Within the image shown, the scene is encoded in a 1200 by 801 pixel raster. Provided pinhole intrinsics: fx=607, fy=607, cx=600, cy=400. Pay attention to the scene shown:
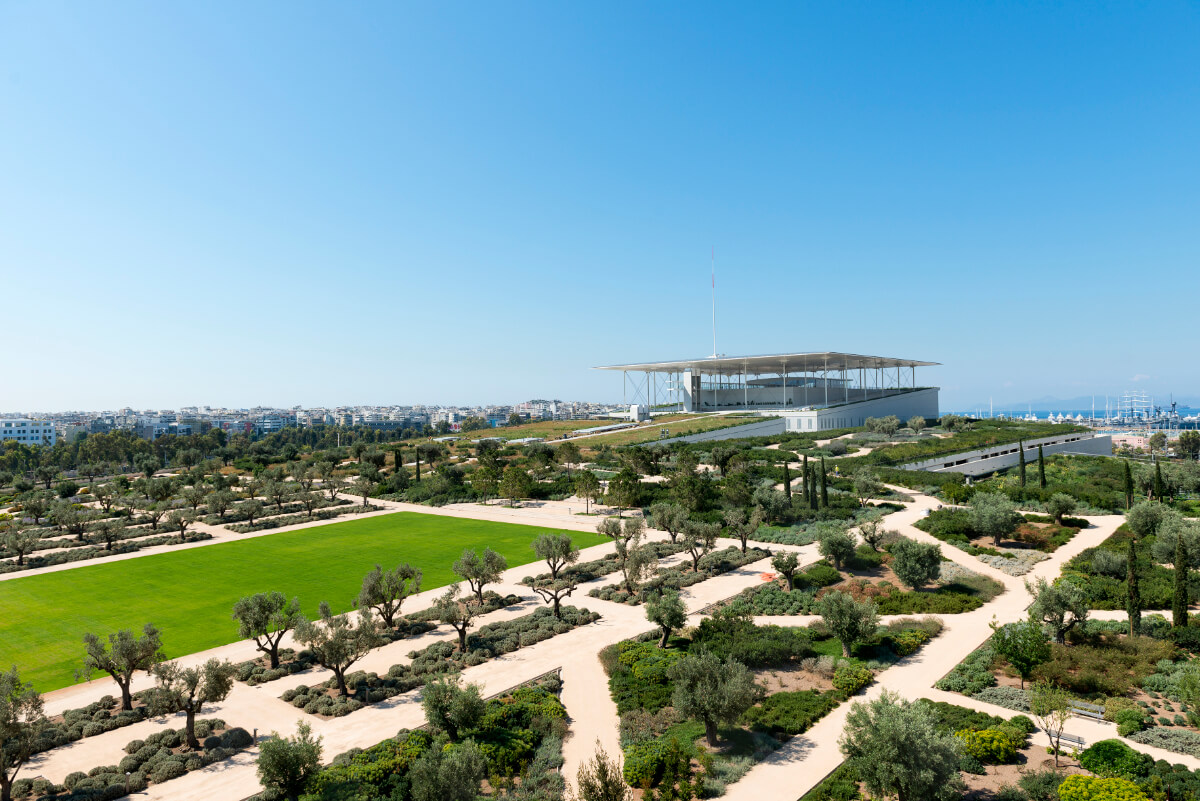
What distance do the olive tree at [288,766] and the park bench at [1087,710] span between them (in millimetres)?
20751

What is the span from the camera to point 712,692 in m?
16.9

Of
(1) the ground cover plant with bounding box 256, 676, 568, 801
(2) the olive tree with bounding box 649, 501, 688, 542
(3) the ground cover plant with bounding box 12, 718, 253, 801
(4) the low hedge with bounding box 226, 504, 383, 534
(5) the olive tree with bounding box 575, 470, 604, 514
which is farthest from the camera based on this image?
(5) the olive tree with bounding box 575, 470, 604, 514

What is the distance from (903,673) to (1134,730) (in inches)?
233

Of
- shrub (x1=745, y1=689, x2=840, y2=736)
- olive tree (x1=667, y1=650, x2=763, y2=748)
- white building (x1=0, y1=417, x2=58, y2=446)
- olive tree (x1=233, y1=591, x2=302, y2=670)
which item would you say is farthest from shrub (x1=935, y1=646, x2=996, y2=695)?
white building (x1=0, y1=417, x2=58, y2=446)

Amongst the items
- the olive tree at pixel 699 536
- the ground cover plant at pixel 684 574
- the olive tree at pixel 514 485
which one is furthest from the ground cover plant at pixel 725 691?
the olive tree at pixel 514 485

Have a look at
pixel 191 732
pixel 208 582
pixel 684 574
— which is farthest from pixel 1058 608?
pixel 208 582

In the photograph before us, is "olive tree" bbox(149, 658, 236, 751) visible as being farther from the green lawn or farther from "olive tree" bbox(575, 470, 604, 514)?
"olive tree" bbox(575, 470, 604, 514)

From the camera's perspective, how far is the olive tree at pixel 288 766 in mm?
14297

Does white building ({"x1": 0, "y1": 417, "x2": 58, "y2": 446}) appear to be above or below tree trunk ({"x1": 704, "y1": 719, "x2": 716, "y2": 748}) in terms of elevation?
above

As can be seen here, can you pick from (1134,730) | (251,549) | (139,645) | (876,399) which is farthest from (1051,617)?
(876,399)

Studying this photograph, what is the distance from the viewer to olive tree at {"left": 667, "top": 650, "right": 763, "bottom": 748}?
1662cm

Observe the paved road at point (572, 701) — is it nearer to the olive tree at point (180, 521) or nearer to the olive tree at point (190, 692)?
the olive tree at point (190, 692)

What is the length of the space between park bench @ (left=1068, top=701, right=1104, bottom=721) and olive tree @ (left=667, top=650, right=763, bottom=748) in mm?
9225

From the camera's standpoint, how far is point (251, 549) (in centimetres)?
4241
